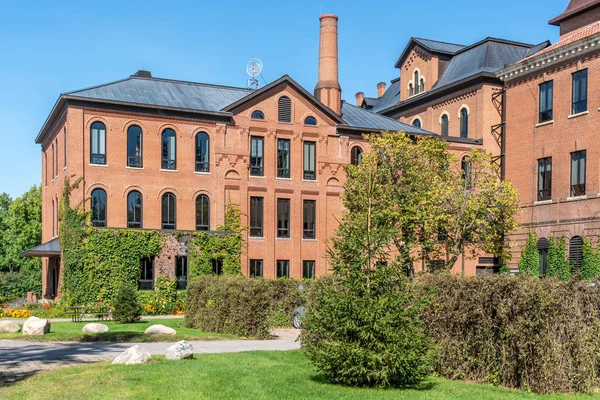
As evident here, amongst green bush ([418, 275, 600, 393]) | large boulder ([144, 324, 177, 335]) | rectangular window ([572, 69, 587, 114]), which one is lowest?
large boulder ([144, 324, 177, 335])

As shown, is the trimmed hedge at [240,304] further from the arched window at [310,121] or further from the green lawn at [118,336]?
the arched window at [310,121]

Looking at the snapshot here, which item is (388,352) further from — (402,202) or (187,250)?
(187,250)

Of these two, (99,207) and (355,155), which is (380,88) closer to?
(355,155)

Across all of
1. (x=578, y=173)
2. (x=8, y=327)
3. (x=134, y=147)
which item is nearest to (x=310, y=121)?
(x=134, y=147)

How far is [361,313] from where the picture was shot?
11.9 meters

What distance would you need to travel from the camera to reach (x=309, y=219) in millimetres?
41750

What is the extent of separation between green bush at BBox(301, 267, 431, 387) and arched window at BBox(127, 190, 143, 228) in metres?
26.6

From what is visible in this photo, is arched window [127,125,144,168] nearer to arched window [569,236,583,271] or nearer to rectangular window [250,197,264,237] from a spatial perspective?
rectangular window [250,197,264,237]

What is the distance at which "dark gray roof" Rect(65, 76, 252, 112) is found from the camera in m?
37.8

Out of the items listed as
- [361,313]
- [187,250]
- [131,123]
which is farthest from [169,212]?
[361,313]

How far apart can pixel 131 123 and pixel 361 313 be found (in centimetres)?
2840

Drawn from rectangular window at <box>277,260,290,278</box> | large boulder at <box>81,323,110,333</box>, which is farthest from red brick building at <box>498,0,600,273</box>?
large boulder at <box>81,323,110,333</box>

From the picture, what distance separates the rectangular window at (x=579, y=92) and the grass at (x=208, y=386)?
2726cm

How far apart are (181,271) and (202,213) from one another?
372 centimetres
